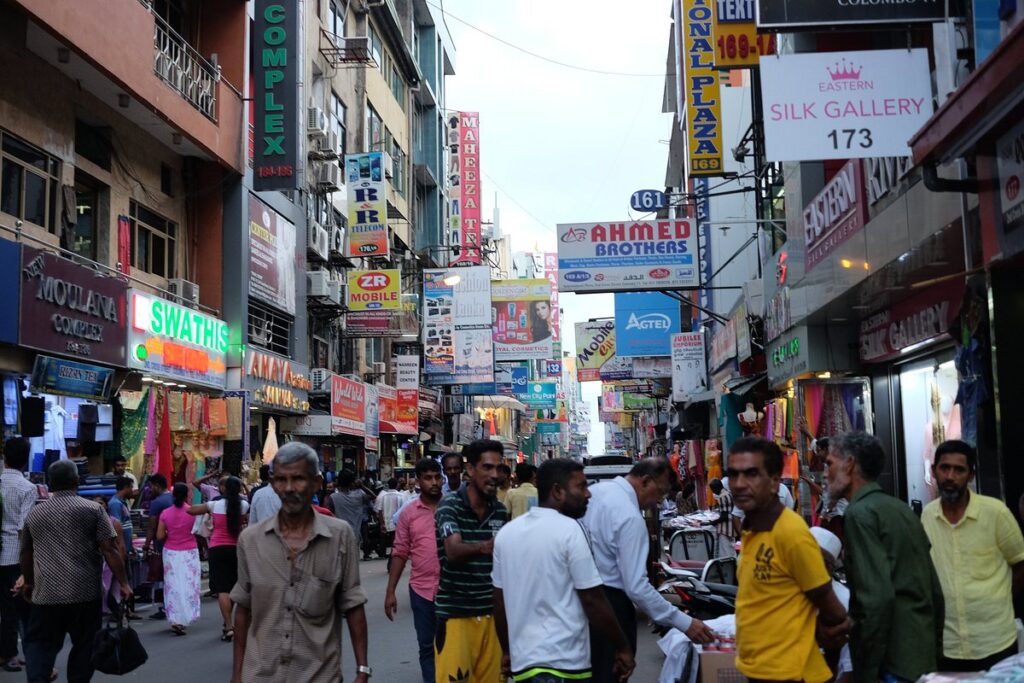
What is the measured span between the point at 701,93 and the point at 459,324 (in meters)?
20.9

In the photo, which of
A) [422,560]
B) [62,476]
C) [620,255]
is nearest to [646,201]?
[620,255]

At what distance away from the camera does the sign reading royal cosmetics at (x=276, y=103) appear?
23.1 m

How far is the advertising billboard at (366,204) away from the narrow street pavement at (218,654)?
1843cm

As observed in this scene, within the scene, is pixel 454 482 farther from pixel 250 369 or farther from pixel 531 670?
pixel 250 369

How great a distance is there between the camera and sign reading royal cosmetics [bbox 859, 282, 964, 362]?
1184 cm

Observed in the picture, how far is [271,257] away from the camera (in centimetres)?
2611

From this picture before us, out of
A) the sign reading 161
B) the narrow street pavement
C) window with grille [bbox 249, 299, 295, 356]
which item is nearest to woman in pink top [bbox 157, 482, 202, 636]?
the narrow street pavement

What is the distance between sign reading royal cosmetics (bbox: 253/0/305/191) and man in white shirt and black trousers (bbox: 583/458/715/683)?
17.5 m

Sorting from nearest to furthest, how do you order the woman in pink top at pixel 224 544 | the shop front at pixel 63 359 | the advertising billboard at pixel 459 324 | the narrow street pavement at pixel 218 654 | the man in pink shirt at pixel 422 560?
the man in pink shirt at pixel 422 560 < the narrow street pavement at pixel 218 654 < the woman in pink top at pixel 224 544 < the shop front at pixel 63 359 < the advertising billboard at pixel 459 324

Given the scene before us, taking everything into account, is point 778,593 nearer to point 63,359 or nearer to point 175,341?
point 63,359

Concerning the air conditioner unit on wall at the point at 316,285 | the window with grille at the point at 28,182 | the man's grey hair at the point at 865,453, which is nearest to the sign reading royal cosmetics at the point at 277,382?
the air conditioner unit on wall at the point at 316,285

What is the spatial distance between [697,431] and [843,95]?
86.3 ft

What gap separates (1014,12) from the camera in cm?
844

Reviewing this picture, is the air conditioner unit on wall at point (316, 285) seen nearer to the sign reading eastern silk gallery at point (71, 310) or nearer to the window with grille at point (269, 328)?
the window with grille at point (269, 328)
